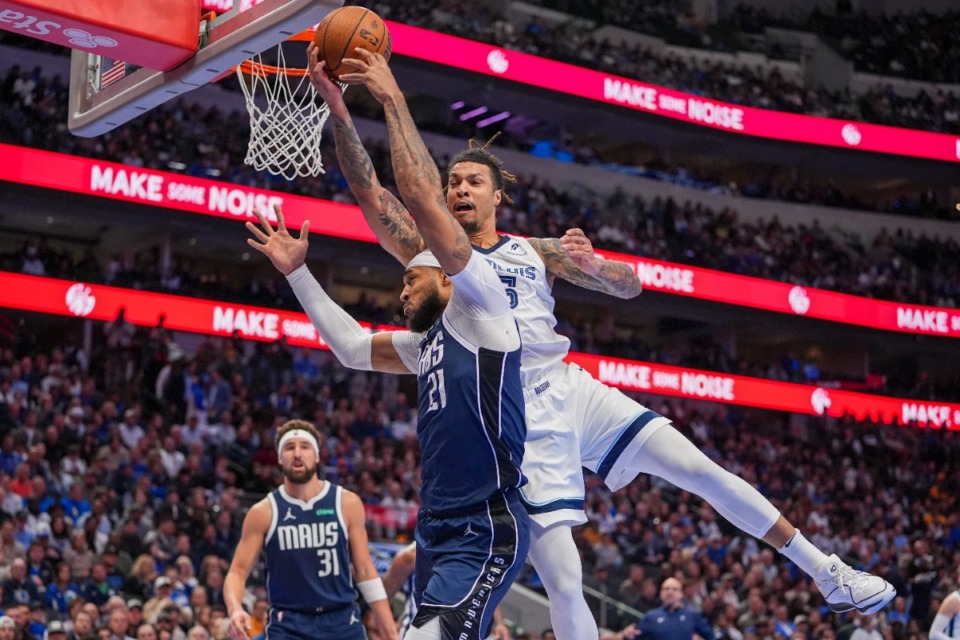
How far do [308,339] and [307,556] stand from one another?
58.8 ft

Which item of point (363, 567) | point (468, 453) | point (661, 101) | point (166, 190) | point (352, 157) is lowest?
point (363, 567)

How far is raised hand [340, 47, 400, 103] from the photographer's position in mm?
4797

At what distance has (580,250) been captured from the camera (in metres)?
5.65

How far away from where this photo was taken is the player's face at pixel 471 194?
5566 millimetres

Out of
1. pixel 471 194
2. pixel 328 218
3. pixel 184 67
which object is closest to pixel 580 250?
pixel 471 194

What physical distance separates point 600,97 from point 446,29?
4734 mm

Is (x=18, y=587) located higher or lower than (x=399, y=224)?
lower

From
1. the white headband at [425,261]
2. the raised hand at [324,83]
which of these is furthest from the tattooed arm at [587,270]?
the raised hand at [324,83]

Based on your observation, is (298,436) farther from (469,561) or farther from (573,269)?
(469,561)

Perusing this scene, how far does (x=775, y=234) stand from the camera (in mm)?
33688

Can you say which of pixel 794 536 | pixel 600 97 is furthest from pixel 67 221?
pixel 794 536

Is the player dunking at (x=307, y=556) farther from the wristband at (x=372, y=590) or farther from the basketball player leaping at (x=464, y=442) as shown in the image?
the basketball player leaping at (x=464, y=442)

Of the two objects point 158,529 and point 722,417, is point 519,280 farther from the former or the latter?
point 722,417

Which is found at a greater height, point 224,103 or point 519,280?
point 224,103
